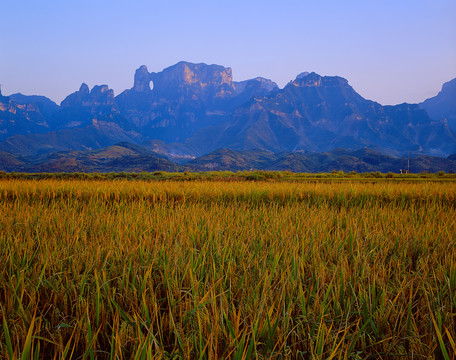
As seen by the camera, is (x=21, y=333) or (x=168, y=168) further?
(x=168, y=168)

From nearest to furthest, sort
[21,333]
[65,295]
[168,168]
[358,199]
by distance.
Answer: [21,333] → [65,295] → [358,199] → [168,168]

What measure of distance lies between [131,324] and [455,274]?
105 inches

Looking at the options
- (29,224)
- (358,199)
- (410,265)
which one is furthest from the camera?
(358,199)

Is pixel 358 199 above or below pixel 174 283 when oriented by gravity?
below

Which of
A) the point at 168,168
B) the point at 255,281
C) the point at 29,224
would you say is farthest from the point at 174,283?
the point at 168,168

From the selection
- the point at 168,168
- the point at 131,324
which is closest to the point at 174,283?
the point at 131,324

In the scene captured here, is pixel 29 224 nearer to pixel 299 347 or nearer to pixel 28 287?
pixel 28 287

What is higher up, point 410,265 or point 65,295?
point 65,295

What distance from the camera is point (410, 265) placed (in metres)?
3.01

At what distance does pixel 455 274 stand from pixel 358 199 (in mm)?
7079

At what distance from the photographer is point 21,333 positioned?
5.11ft

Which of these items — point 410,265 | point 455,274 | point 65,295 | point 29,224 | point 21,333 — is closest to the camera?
point 21,333

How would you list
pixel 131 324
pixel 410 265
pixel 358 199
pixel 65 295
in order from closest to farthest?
pixel 131 324 < pixel 65 295 < pixel 410 265 < pixel 358 199

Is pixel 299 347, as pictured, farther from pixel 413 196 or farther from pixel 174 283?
pixel 413 196
